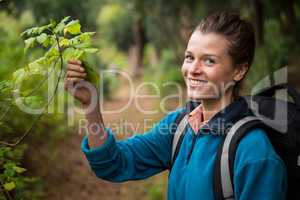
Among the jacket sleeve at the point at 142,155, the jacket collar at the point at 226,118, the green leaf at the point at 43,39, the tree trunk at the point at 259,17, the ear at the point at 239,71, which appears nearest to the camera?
the green leaf at the point at 43,39

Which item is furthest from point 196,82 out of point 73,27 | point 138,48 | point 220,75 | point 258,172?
point 138,48

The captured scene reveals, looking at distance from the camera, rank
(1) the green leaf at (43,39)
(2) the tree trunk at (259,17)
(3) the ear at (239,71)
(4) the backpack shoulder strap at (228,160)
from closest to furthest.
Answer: (1) the green leaf at (43,39) < (4) the backpack shoulder strap at (228,160) < (3) the ear at (239,71) < (2) the tree trunk at (259,17)

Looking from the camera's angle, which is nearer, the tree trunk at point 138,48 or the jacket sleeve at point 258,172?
the jacket sleeve at point 258,172

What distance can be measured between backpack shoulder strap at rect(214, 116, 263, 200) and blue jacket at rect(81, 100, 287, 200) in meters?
0.03

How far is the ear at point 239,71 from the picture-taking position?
2.24 m

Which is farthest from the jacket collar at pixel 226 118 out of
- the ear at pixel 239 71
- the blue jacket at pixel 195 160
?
the ear at pixel 239 71

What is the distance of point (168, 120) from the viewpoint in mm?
2480

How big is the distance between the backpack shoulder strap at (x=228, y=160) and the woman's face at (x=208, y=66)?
25 centimetres

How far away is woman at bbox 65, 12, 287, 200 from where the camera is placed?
1915 millimetres

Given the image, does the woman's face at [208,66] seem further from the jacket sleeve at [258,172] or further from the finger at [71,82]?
the finger at [71,82]

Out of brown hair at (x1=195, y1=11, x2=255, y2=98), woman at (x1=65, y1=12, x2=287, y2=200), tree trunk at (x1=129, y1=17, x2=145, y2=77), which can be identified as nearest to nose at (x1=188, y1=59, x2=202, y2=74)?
woman at (x1=65, y1=12, x2=287, y2=200)

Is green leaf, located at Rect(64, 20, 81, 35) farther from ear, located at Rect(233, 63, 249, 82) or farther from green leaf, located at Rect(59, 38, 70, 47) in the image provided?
ear, located at Rect(233, 63, 249, 82)

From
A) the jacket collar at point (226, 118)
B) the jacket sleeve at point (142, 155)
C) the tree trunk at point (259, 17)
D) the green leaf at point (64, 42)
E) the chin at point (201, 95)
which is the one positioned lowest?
the jacket sleeve at point (142, 155)

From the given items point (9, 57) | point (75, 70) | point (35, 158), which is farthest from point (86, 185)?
point (75, 70)
